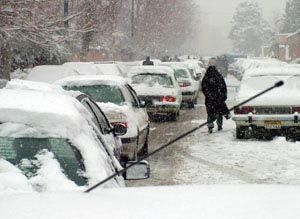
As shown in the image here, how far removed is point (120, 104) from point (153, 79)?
818 centimetres

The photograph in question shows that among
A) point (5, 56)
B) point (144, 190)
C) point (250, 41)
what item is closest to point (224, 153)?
point (144, 190)

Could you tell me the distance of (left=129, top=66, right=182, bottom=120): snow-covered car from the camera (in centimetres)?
1873

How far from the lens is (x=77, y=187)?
4316 millimetres

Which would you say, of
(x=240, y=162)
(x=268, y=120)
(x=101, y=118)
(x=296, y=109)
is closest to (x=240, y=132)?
(x=268, y=120)

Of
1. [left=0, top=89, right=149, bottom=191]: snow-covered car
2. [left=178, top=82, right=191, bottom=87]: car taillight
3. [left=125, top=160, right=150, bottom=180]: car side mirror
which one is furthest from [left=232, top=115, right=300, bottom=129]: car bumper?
[left=178, top=82, right=191, bottom=87]: car taillight

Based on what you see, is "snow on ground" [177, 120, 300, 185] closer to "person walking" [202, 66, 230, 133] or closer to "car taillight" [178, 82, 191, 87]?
"person walking" [202, 66, 230, 133]

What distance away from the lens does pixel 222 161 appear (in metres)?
11.8

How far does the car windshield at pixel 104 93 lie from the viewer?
1139 centimetres

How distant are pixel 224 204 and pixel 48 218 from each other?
793 millimetres

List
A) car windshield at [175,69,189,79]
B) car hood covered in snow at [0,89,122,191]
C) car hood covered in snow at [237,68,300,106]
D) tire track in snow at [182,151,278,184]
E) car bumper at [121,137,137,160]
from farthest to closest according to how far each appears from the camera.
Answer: car windshield at [175,69,189,79] → car hood covered in snow at [237,68,300,106] → car bumper at [121,137,137,160] → tire track in snow at [182,151,278,184] → car hood covered in snow at [0,89,122,191]

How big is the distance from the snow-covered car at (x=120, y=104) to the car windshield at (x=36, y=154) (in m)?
5.80

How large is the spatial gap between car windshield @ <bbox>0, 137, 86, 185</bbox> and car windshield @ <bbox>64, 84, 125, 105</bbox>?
6476 mm

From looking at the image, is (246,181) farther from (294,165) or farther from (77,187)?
(77,187)

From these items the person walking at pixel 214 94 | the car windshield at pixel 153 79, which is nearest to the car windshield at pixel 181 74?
the car windshield at pixel 153 79
